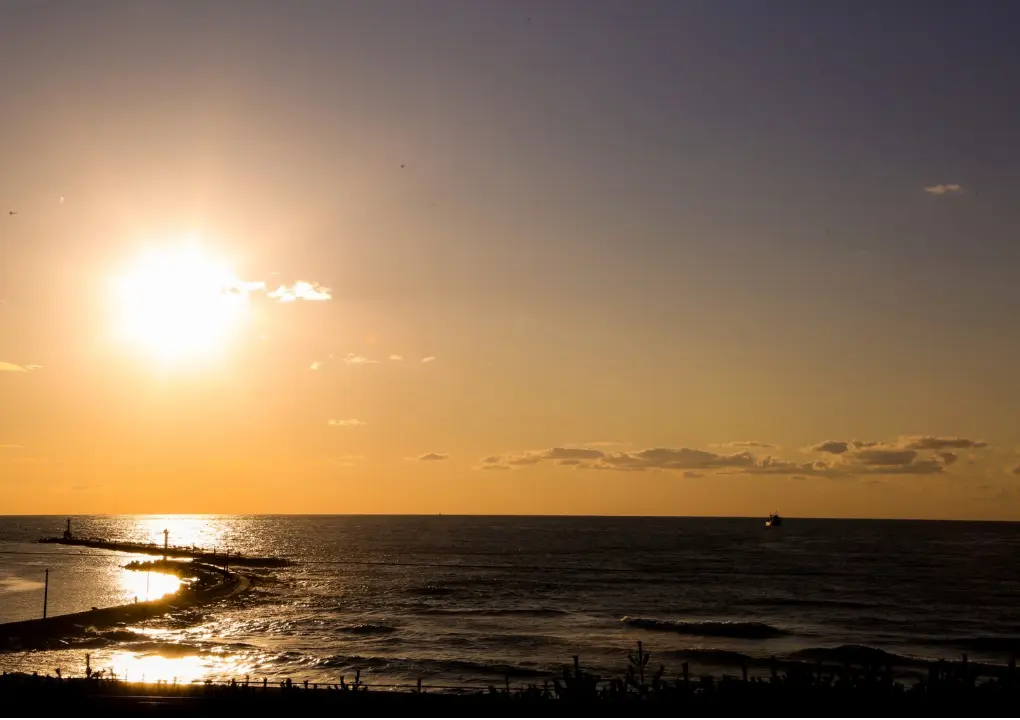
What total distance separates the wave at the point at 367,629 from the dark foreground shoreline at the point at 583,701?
33287 millimetres

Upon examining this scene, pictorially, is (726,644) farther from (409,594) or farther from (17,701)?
(17,701)

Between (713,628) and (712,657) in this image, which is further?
(713,628)

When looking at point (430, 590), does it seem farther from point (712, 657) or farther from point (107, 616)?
point (712, 657)

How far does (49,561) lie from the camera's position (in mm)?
138125

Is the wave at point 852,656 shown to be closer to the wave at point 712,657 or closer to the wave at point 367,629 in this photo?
the wave at point 712,657

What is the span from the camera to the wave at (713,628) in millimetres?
68188

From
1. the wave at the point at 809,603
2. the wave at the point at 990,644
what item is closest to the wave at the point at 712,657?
the wave at the point at 990,644

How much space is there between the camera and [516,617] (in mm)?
75500

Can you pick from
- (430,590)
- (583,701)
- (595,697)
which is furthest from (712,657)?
(430,590)

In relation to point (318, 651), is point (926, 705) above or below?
above

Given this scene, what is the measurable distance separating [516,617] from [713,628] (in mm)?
16586

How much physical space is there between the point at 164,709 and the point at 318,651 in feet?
87.7

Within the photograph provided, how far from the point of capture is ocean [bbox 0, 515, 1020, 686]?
52375mm

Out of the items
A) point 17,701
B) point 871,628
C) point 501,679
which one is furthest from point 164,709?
point 871,628
